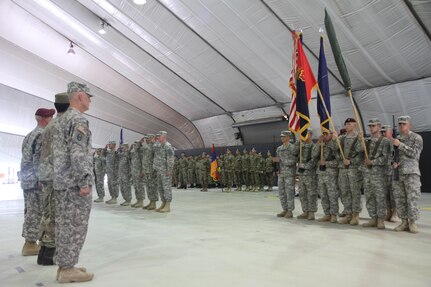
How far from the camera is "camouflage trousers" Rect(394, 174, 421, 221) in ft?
14.6

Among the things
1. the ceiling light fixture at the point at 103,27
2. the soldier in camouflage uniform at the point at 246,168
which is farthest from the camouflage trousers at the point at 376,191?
the ceiling light fixture at the point at 103,27

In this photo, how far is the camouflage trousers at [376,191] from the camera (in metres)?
4.81

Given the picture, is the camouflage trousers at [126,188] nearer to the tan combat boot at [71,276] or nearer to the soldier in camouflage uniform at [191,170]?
the tan combat boot at [71,276]

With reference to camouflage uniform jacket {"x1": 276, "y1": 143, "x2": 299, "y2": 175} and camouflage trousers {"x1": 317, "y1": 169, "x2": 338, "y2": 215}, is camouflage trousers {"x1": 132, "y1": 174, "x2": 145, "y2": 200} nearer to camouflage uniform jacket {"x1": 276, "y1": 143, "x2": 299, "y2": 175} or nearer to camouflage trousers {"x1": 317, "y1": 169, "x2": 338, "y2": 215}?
camouflage uniform jacket {"x1": 276, "y1": 143, "x2": 299, "y2": 175}

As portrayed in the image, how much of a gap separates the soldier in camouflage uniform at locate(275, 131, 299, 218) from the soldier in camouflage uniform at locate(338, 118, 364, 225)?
2.78ft

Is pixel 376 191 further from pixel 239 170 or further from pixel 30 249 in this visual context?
pixel 239 170

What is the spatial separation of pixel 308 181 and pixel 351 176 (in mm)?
728

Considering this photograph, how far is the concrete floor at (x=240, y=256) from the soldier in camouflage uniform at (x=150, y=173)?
202 cm

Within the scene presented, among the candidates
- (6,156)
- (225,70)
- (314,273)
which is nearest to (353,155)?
(314,273)

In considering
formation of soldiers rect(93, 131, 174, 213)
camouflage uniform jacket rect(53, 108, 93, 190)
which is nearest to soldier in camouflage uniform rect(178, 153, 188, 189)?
formation of soldiers rect(93, 131, 174, 213)

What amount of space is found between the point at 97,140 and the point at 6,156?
4.44 meters

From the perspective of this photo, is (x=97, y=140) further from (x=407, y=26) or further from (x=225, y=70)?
(x=407, y=26)

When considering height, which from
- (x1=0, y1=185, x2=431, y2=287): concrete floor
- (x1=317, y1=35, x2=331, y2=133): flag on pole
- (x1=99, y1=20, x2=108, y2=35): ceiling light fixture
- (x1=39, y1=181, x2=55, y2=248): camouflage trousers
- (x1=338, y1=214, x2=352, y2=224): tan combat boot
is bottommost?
(x1=0, y1=185, x2=431, y2=287): concrete floor

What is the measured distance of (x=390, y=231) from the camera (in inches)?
181
